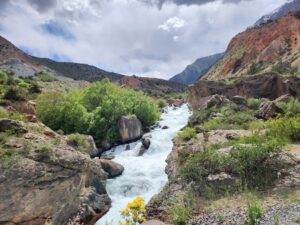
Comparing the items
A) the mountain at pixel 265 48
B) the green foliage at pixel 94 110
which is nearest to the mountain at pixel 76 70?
the mountain at pixel 265 48

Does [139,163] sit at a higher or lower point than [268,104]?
lower

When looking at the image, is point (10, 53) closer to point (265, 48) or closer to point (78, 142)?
point (265, 48)

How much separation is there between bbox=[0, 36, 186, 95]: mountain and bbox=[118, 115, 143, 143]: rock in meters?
61.5

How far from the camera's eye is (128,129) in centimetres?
3781

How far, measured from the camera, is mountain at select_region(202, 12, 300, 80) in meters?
67.8

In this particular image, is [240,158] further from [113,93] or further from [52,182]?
[113,93]

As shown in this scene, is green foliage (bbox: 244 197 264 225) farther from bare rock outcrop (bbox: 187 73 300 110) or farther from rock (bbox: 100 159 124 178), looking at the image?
bare rock outcrop (bbox: 187 73 300 110)

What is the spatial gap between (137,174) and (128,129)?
12.2 metres

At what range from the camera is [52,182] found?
14.9 m

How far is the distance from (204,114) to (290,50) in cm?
4614

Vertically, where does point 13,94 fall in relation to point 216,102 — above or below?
above

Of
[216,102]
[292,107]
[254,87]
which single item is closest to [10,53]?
[254,87]

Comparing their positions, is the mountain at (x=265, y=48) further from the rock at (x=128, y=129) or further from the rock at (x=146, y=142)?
the rock at (x=146, y=142)

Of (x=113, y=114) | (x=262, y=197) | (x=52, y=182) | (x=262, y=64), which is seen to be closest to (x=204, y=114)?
(x=113, y=114)
